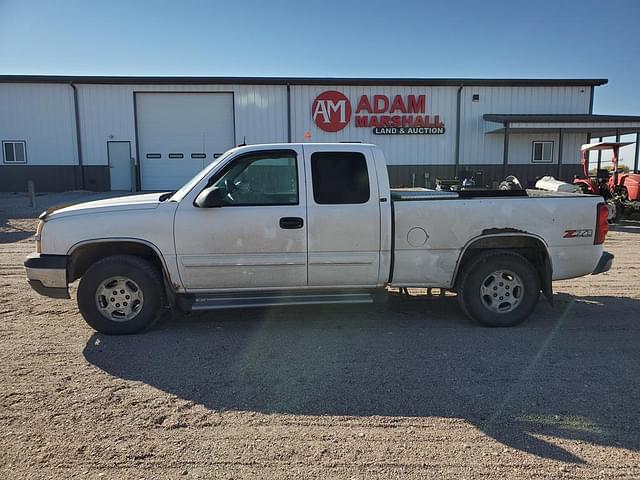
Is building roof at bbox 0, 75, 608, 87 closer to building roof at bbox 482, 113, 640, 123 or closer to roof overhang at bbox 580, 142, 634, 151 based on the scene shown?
building roof at bbox 482, 113, 640, 123

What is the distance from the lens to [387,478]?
279cm

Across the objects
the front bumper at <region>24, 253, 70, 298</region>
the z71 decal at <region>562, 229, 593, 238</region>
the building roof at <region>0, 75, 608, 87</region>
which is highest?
the building roof at <region>0, 75, 608, 87</region>

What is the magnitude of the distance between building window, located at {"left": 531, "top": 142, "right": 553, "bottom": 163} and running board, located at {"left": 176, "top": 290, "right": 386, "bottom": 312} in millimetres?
23293

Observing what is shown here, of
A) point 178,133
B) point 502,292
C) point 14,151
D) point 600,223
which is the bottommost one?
point 502,292

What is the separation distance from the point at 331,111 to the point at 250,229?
20196 mm

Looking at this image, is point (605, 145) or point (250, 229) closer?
point (250, 229)

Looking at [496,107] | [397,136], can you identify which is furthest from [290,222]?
[496,107]

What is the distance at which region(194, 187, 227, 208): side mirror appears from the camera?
476cm

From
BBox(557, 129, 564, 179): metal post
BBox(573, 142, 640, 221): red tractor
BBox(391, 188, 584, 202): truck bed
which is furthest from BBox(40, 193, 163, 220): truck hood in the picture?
BBox(557, 129, 564, 179): metal post

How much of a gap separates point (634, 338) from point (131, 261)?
5228 mm

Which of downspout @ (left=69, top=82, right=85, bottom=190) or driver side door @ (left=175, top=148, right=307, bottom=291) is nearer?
driver side door @ (left=175, top=148, right=307, bottom=291)

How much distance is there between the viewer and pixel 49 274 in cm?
489

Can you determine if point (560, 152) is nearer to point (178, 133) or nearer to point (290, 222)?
point (178, 133)

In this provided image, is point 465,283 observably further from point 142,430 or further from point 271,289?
point 142,430
